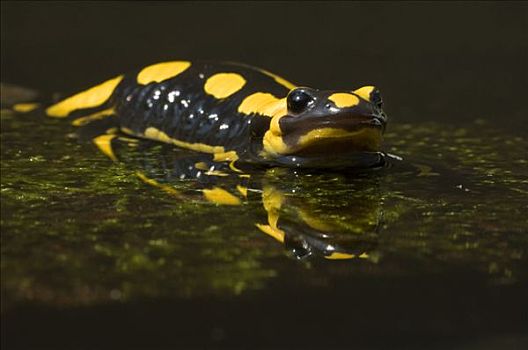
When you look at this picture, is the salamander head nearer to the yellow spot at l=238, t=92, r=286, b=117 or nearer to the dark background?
the yellow spot at l=238, t=92, r=286, b=117

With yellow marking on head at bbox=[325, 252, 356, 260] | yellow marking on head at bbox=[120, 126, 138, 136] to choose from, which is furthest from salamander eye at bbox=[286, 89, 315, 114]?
yellow marking on head at bbox=[120, 126, 138, 136]

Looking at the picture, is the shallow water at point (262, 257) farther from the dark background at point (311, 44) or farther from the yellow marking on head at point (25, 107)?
the dark background at point (311, 44)

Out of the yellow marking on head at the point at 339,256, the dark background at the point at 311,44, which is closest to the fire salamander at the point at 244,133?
the yellow marking on head at the point at 339,256

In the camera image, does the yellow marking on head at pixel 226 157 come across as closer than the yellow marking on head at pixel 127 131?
Yes

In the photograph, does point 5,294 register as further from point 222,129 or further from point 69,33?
point 69,33

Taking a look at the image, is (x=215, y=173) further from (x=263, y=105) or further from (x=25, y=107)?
(x=25, y=107)

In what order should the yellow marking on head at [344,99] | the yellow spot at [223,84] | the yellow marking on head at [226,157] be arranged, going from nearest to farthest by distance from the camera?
1. the yellow marking on head at [344,99]
2. the yellow marking on head at [226,157]
3. the yellow spot at [223,84]

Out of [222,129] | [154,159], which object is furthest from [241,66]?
[154,159]
